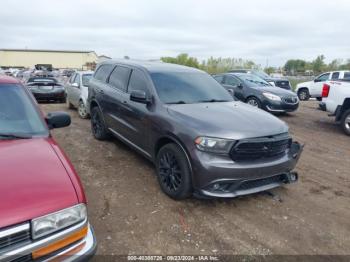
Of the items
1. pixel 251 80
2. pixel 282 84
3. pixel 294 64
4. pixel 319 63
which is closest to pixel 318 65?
pixel 319 63

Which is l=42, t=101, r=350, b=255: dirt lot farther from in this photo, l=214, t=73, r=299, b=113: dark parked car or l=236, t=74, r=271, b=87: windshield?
l=236, t=74, r=271, b=87: windshield

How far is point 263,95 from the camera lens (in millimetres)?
10547

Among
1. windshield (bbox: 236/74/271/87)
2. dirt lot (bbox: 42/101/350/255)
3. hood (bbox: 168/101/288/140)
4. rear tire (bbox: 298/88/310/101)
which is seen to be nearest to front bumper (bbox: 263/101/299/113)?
windshield (bbox: 236/74/271/87)

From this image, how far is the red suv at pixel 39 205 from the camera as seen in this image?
1964 mm

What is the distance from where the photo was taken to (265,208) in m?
4.08

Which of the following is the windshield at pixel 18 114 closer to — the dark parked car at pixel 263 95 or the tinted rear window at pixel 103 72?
the tinted rear window at pixel 103 72

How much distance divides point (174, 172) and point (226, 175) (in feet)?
2.56

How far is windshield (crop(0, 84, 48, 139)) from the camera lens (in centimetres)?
310

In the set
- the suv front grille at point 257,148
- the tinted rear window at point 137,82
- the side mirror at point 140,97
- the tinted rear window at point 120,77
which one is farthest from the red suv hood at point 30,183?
the tinted rear window at point 120,77

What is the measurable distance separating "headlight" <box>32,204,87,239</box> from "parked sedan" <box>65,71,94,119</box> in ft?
24.0

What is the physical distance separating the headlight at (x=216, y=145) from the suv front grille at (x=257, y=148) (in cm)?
7

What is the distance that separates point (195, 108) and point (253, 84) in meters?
7.57

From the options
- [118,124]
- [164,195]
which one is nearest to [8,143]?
[164,195]

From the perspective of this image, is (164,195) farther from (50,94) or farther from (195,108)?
(50,94)
